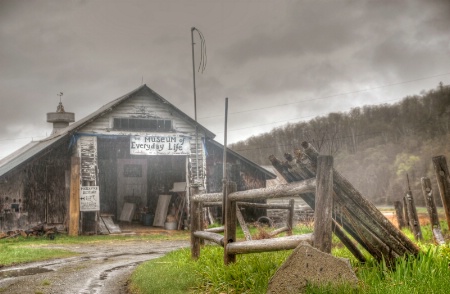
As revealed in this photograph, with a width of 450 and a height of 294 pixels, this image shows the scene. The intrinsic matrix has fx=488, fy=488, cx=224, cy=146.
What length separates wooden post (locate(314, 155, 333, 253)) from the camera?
518 cm

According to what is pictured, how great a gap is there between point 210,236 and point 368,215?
3424mm

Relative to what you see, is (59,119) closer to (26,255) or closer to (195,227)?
(26,255)

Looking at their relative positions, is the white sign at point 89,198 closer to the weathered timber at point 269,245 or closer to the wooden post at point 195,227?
the wooden post at point 195,227

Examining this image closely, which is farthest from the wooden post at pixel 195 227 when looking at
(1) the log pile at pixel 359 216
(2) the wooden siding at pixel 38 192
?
(2) the wooden siding at pixel 38 192

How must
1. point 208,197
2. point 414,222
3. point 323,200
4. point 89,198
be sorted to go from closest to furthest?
point 323,200 < point 208,197 < point 414,222 < point 89,198

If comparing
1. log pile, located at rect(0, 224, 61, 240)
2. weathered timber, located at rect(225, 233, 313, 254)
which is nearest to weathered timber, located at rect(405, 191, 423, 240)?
weathered timber, located at rect(225, 233, 313, 254)

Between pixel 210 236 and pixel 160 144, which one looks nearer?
pixel 210 236

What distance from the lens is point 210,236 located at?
8305 mm

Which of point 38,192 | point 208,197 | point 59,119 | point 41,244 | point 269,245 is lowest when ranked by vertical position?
point 41,244

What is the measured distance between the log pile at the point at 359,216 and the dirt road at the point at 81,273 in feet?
12.8

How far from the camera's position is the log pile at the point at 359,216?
5410 mm

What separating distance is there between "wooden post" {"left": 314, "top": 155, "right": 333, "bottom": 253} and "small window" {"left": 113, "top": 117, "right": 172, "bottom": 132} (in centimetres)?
1743

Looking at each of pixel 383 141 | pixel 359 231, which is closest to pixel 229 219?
pixel 359 231

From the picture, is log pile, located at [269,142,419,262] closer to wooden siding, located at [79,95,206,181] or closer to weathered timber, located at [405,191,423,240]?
weathered timber, located at [405,191,423,240]
